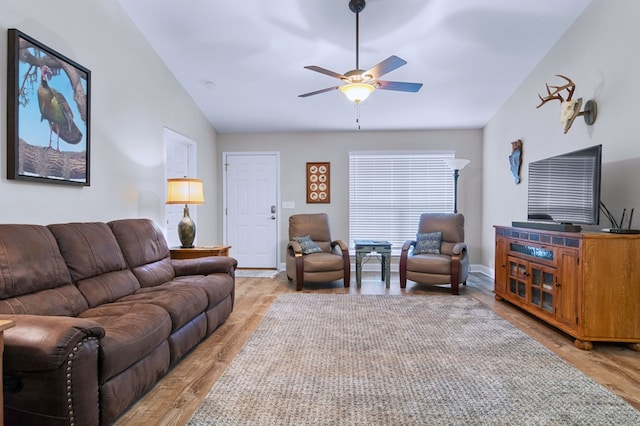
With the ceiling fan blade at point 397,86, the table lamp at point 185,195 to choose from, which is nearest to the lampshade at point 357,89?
the ceiling fan blade at point 397,86

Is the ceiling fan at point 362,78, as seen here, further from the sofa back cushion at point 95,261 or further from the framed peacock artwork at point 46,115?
the sofa back cushion at point 95,261

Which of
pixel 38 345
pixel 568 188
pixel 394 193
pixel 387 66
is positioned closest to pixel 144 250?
pixel 38 345

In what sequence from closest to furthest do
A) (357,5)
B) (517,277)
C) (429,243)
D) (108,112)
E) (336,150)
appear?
(357,5), (108,112), (517,277), (429,243), (336,150)

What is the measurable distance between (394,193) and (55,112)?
15.3ft

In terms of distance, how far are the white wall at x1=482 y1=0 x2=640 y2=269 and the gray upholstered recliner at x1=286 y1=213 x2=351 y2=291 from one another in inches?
96.1

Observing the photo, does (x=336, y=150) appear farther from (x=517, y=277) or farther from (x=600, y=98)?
(x=600, y=98)

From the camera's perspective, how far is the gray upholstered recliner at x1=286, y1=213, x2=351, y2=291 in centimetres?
446

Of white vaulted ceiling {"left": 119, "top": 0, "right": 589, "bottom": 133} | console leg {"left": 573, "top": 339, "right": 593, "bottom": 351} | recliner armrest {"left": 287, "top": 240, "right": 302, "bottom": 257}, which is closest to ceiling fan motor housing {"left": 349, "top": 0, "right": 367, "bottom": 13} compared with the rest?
white vaulted ceiling {"left": 119, "top": 0, "right": 589, "bottom": 133}

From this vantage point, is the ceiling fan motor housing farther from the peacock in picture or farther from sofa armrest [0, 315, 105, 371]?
sofa armrest [0, 315, 105, 371]

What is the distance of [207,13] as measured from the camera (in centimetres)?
332

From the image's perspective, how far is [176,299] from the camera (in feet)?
7.64

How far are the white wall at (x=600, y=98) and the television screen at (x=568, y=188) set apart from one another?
1.08 ft

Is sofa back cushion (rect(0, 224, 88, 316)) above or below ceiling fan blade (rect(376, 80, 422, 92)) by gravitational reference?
below

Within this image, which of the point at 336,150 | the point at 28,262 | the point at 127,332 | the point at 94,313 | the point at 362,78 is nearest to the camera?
the point at 127,332
